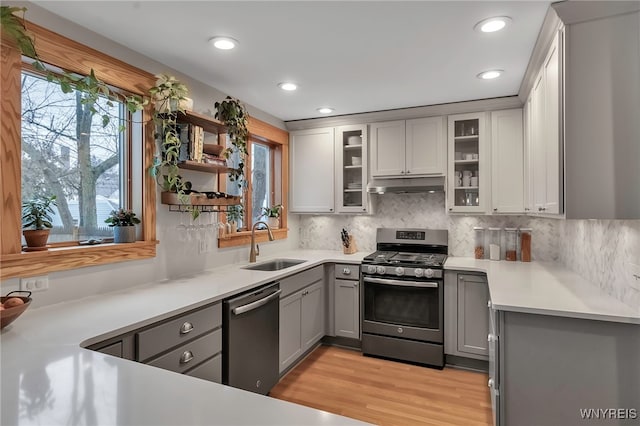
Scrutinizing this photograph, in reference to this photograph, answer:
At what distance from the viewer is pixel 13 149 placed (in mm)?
1730

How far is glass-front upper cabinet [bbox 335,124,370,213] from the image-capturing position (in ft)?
13.3

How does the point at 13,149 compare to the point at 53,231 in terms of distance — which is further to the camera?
the point at 53,231

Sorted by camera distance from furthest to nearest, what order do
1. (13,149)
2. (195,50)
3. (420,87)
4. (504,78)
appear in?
1. (420,87)
2. (504,78)
3. (195,50)
4. (13,149)

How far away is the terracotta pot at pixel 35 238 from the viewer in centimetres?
184

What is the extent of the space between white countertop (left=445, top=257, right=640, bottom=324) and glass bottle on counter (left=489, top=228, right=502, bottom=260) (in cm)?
36

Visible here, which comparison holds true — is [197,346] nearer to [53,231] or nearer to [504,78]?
[53,231]

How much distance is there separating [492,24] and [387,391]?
8.58 ft

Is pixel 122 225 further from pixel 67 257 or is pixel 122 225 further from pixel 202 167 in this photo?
pixel 202 167

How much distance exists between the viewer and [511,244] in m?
3.58

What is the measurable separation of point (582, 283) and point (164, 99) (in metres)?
3.07

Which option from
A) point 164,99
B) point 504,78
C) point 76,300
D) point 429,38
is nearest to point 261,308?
point 76,300

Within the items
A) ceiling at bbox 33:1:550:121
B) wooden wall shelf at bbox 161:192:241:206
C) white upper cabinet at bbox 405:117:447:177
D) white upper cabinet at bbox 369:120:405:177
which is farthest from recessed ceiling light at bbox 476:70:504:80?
wooden wall shelf at bbox 161:192:241:206

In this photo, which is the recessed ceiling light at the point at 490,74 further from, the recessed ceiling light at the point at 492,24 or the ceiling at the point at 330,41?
the recessed ceiling light at the point at 492,24

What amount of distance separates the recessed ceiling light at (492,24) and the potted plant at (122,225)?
2388mm
